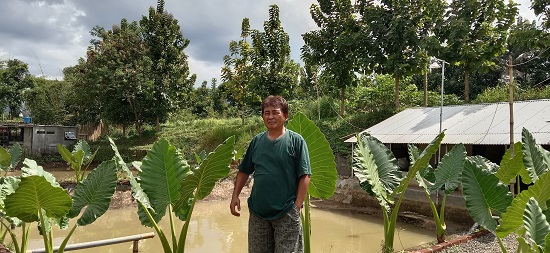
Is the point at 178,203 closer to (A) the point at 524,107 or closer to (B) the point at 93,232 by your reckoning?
(B) the point at 93,232

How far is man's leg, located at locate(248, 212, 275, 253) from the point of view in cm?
256

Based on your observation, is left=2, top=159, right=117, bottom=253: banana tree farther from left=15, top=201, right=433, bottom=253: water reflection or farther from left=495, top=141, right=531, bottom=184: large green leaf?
left=495, top=141, right=531, bottom=184: large green leaf

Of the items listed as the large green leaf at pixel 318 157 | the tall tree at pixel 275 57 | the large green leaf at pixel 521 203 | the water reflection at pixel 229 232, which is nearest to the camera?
the large green leaf at pixel 521 203

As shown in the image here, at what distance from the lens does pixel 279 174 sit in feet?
8.07

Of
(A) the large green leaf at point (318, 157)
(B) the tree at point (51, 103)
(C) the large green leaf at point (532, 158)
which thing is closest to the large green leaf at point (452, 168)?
(C) the large green leaf at point (532, 158)

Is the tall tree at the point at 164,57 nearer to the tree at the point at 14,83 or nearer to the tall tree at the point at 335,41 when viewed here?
the tall tree at the point at 335,41

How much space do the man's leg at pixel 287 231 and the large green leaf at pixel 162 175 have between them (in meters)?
1.27

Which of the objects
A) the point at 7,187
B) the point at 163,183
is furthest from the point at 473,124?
the point at 7,187

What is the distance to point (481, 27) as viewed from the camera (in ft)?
39.2

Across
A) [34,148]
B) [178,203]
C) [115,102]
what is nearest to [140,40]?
[115,102]

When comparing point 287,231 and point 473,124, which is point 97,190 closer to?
point 287,231

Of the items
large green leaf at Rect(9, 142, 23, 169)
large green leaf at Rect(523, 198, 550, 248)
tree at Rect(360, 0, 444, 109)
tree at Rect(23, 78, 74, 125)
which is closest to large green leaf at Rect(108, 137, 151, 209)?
large green leaf at Rect(523, 198, 550, 248)

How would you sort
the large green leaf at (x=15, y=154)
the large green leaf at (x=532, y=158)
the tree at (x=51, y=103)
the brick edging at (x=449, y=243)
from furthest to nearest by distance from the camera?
the tree at (x=51, y=103) → the large green leaf at (x=15, y=154) → the brick edging at (x=449, y=243) → the large green leaf at (x=532, y=158)

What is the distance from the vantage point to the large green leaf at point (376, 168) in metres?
3.98
